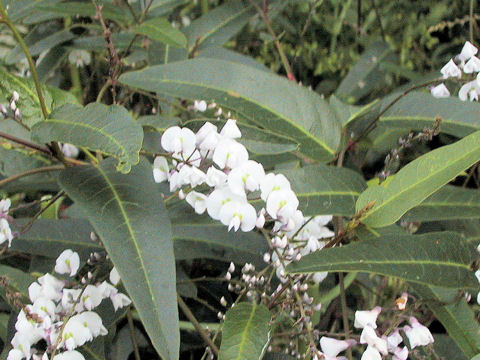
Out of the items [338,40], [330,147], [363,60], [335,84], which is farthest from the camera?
[338,40]

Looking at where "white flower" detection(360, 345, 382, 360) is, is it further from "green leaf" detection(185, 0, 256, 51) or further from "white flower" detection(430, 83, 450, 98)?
"green leaf" detection(185, 0, 256, 51)

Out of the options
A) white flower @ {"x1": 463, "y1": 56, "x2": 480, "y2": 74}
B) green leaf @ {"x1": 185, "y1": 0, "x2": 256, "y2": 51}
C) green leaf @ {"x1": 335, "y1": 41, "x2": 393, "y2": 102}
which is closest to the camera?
white flower @ {"x1": 463, "y1": 56, "x2": 480, "y2": 74}

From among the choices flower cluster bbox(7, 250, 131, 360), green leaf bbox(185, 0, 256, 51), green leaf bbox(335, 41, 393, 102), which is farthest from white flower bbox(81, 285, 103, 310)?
green leaf bbox(335, 41, 393, 102)

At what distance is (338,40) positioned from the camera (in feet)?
5.48

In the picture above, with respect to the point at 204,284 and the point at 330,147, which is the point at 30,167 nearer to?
the point at 204,284

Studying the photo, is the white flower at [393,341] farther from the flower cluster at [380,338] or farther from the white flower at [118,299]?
the white flower at [118,299]

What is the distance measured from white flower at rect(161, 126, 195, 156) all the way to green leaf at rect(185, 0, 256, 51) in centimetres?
55

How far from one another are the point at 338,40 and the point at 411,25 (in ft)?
0.63

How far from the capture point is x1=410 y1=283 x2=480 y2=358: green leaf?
25.5 inches

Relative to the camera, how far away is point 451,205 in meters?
0.75

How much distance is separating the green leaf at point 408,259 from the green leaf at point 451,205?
0.11 meters

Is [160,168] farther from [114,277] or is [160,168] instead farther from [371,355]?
[371,355]

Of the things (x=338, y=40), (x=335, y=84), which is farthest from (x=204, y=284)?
(x=338, y=40)

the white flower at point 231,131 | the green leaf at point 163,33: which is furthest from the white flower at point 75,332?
the green leaf at point 163,33
